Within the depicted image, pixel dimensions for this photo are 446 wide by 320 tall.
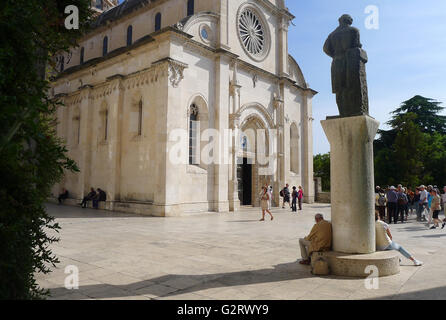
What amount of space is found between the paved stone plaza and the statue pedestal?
0.68 m

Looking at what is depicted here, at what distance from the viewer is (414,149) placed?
3062 centimetres

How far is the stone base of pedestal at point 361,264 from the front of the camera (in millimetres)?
5504

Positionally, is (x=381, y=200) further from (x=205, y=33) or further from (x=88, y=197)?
(x=88, y=197)

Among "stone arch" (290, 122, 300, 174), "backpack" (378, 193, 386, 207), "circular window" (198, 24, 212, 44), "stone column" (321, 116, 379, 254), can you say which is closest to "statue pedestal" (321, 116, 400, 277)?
"stone column" (321, 116, 379, 254)

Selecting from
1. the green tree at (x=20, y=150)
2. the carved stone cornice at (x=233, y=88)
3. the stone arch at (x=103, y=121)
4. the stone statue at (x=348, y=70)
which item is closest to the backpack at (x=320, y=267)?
the stone statue at (x=348, y=70)

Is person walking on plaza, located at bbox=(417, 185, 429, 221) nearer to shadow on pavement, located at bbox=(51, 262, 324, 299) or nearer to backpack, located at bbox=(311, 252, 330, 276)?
shadow on pavement, located at bbox=(51, 262, 324, 299)

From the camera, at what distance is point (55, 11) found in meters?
3.79

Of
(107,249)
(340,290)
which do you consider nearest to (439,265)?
(340,290)

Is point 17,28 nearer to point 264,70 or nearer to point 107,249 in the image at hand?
point 107,249

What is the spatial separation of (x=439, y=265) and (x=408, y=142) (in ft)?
91.9

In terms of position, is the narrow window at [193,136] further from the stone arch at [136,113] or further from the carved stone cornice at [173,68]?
the stone arch at [136,113]

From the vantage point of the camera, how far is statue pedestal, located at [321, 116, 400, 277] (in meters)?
5.92

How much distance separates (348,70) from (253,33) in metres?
18.6

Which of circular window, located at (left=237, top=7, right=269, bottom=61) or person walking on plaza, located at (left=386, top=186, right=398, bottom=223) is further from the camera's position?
circular window, located at (left=237, top=7, right=269, bottom=61)
